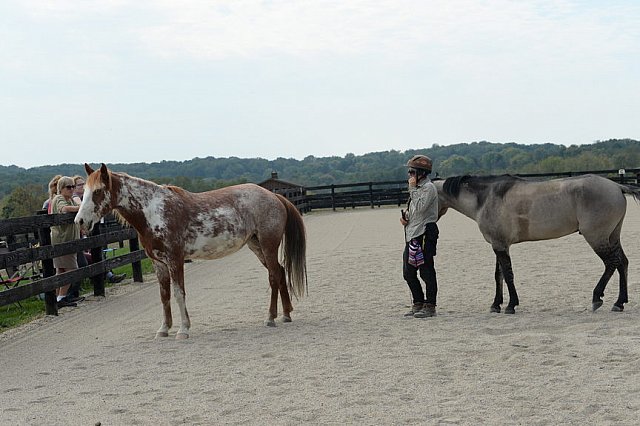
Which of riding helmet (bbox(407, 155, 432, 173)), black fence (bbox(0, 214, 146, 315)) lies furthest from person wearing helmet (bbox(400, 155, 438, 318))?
black fence (bbox(0, 214, 146, 315))

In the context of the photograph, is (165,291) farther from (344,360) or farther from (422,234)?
(422,234)

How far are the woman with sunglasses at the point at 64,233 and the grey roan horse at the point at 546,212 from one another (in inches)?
199

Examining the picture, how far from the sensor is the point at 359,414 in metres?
4.40

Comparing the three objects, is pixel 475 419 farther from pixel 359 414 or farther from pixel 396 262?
pixel 396 262

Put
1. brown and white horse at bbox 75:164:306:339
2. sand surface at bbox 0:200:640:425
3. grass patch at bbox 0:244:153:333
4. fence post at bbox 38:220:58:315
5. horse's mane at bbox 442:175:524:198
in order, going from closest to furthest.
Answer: sand surface at bbox 0:200:640:425 < brown and white horse at bbox 75:164:306:339 < horse's mane at bbox 442:175:524:198 < grass patch at bbox 0:244:153:333 < fence post at bbox 38:220:58:315

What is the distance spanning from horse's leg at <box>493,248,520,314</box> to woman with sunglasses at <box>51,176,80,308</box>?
5415 millimetres

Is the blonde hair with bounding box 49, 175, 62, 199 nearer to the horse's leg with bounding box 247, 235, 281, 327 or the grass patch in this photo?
the grass patch

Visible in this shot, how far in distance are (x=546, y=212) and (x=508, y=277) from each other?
78cm

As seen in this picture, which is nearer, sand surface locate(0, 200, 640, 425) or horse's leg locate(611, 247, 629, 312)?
sand surface locate(0, 200, 640, 425)

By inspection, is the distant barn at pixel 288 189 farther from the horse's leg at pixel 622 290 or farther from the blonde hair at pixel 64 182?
the horse's leg at pixel 622 290

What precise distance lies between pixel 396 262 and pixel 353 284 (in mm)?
2462

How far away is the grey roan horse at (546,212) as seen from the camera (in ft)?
24.2

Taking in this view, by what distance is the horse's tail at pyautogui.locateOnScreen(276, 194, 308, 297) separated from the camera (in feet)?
26.2

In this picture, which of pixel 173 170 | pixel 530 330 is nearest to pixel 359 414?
pixel 530 330
